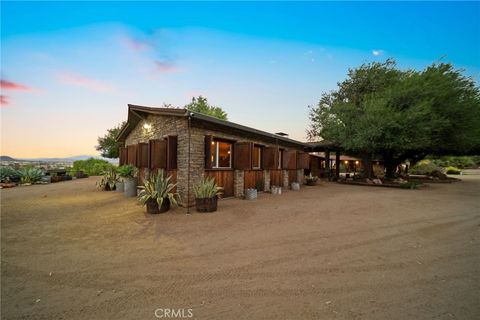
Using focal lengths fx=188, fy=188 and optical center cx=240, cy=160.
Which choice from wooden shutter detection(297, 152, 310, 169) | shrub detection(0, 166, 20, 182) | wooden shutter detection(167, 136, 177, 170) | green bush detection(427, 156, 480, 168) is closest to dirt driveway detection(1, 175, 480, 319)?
wooden shutter detection(167, 136, 177, 170)

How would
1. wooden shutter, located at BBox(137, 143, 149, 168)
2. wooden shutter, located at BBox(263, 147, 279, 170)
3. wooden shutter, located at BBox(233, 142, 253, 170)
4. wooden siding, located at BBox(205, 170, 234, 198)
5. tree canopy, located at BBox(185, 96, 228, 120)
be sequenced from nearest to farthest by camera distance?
wooden siding, located at BBox(205, 170, 234, 198), wooden shutter, located at BBox(233, 142, 253, 170), wooden shutter, located at BBox(137, 143, 149, 168), wooden shutter, located at BBox(263, 147, 279, 170), tree canopy, located at BBox(185, 96, 228, 120)

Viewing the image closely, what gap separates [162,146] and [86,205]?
137 inches

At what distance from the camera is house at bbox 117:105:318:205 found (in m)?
7.00

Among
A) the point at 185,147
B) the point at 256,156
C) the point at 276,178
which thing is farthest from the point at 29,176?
the point at 276,178

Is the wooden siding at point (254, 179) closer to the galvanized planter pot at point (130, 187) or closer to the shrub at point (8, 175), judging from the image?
the galvanized planter pot at point (130, 187)

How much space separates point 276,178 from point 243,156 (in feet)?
13.0

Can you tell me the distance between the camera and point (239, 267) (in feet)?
9.30

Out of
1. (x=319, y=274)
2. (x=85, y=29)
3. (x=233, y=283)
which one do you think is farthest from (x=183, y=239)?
(x=85, y=29)

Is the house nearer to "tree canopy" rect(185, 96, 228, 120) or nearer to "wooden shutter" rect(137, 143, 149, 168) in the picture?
"wooden shutter" rect(137, 143, 149, 168)

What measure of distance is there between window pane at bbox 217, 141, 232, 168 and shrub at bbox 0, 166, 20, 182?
14.8 metres

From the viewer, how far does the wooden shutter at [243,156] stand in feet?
27.8

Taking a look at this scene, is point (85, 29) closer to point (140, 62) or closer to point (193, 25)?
point (140, 62)

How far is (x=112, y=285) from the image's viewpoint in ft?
7.84

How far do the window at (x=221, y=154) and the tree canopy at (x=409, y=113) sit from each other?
9.80 m
